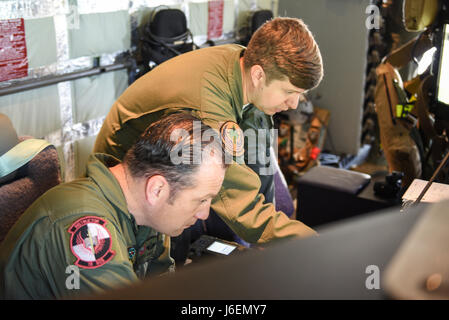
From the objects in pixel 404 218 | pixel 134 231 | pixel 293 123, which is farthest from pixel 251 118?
pixel 293 123

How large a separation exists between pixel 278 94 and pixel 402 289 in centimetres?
134

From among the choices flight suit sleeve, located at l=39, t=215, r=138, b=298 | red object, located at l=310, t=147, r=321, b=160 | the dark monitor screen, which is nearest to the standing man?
flight suit sleeve, located at l=39, t=215, r=138, b=298

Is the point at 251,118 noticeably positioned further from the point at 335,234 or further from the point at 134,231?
the point at 335,234

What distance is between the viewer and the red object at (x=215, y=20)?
398 cm

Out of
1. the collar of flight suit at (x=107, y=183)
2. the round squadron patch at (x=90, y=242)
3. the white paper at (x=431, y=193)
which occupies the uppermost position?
the collar of flight suit at (x=107, y=183)

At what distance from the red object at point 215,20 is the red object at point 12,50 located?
5.74ft

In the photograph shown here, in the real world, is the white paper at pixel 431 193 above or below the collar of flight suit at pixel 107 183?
below

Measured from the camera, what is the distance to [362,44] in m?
4.49

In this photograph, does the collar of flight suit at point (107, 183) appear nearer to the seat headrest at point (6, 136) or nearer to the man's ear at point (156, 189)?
the man's ear at point (156, 189)

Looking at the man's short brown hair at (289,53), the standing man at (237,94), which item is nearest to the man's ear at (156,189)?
the standing man at (237,94)

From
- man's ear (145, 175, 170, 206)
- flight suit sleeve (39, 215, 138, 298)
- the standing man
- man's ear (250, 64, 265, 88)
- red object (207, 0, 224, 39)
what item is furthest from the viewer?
red object (207, 0, 224, 39)

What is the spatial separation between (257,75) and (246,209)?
441mm

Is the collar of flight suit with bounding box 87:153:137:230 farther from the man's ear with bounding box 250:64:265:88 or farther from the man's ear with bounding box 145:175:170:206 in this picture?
the man's ear with bounding box 250:64:265:88

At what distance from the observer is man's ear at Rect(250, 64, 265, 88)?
1657 mm
